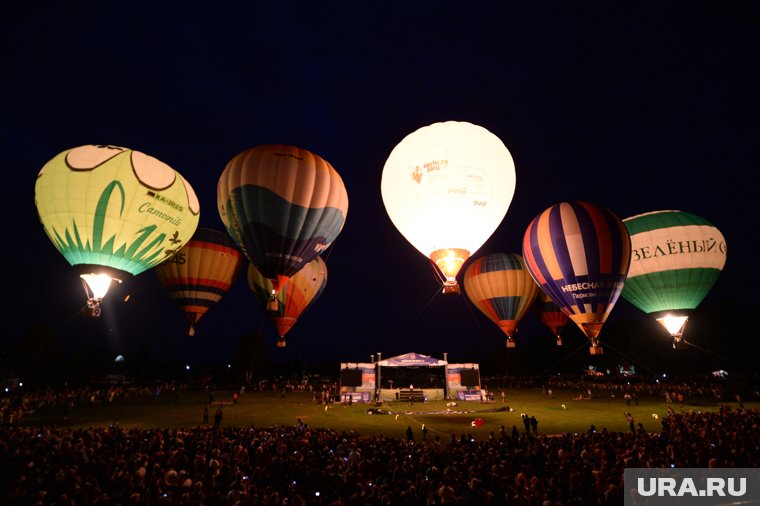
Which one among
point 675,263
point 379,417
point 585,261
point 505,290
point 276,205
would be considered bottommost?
point 379,417

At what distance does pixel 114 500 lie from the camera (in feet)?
20.6

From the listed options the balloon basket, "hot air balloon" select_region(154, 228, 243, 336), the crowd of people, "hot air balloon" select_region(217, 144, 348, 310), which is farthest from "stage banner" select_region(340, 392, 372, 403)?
the balloon basket

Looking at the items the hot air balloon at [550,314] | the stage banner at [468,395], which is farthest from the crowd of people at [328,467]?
the stage banner at [468,395]

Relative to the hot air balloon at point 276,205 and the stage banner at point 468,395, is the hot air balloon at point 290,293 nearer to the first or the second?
the hot air balloon at point 276,205

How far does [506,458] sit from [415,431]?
30.4 feet

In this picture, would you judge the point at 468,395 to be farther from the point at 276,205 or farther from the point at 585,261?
the point at 276,205

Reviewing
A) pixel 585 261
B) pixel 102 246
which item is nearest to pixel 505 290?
pixel 585 261

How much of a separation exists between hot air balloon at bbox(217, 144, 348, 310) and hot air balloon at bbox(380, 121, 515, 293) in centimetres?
355

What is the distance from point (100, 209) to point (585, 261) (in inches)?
764

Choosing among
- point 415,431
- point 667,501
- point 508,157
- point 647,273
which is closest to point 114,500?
point 667,501

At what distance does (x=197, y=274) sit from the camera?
21844 mm

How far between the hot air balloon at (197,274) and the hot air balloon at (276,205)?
6219mm

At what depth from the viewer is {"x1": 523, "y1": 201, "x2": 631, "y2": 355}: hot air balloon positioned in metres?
16.9

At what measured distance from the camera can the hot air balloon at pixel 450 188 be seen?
1419cm
